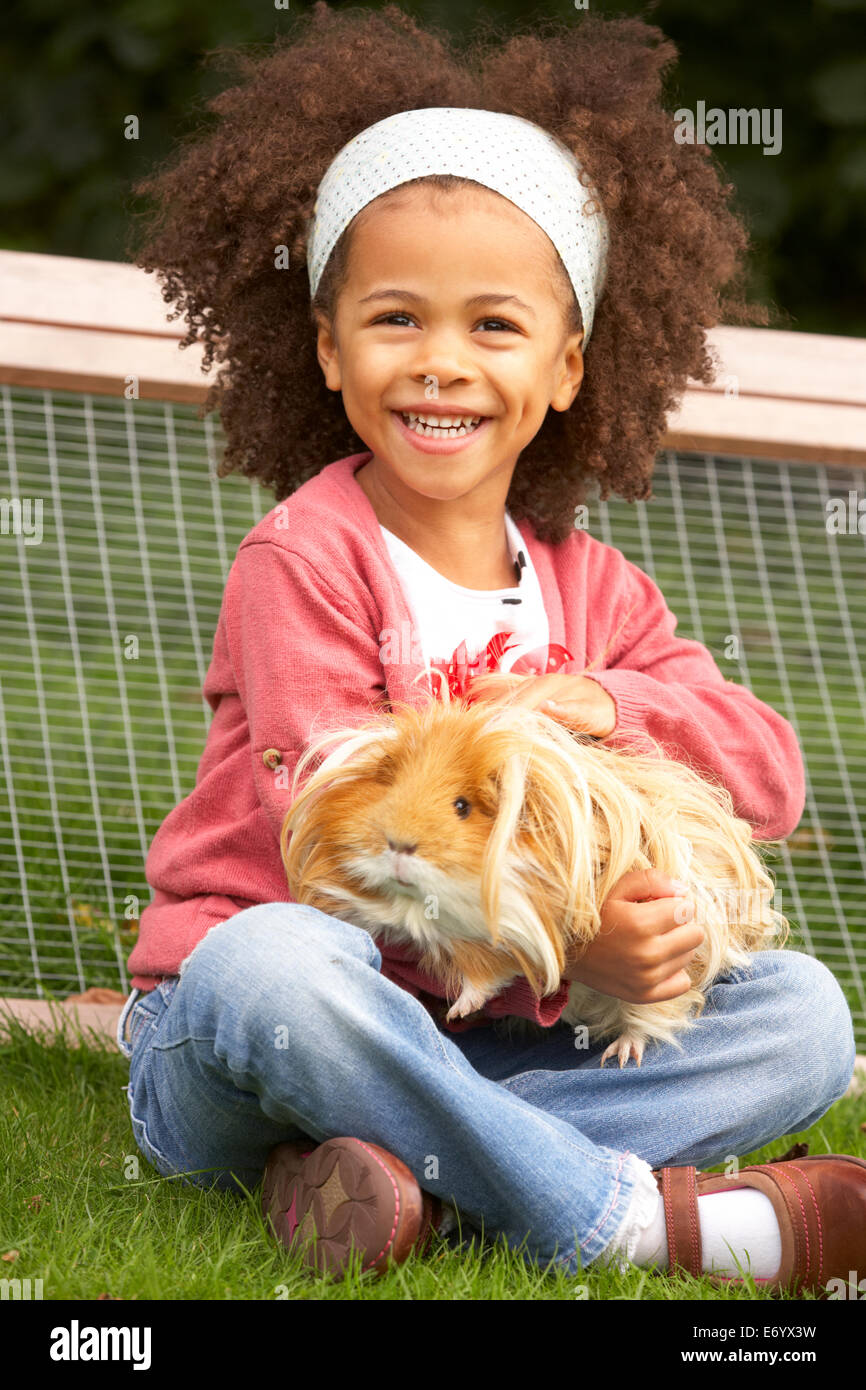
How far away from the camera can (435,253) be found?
2.11 meters

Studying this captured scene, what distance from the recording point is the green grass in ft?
5.70

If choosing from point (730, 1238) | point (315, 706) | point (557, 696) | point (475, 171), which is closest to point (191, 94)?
point (475, 171)

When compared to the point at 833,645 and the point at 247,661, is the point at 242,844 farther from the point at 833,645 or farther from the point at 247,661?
the point at 833,645

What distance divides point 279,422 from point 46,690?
1.61 meters

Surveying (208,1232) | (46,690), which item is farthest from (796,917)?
(46,690)

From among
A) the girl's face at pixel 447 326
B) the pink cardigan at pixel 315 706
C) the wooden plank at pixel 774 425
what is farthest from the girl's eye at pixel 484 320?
the wooden plank at pixel 774 425

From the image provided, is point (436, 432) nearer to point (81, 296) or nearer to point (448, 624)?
point (448, 624)

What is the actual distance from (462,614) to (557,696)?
0.35 m

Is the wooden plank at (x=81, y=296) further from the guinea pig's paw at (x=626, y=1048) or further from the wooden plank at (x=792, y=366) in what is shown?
the guinea pig's paw at (x=626, y=1048)

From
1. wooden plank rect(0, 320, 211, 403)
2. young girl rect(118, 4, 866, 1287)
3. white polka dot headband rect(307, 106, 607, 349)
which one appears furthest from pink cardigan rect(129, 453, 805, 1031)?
wooden plank rect(0, 320, 211, 403)

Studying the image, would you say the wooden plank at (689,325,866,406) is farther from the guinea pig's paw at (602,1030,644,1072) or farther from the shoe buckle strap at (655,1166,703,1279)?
the shoe buckle strap at (655,1166,703,1279)

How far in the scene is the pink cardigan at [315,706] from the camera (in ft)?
6.70

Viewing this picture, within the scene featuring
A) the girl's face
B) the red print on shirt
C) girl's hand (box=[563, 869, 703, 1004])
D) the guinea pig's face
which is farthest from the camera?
the girl's face

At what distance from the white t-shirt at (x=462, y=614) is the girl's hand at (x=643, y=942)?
17.0 inches
